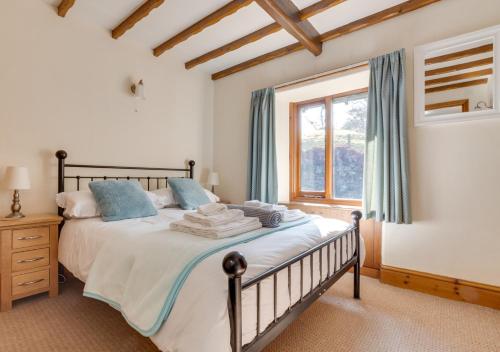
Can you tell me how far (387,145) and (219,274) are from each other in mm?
2139

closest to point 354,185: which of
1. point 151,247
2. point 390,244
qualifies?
point 390,244

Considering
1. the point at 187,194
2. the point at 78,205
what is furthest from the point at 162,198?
the point at 78,205

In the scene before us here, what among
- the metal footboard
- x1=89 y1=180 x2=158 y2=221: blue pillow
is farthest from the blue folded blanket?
x1=89 y1=180 x2=158 y2=221: blue pillow

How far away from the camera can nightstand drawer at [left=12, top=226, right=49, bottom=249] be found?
2.07 metres

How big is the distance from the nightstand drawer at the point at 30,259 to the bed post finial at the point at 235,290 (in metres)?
2.02

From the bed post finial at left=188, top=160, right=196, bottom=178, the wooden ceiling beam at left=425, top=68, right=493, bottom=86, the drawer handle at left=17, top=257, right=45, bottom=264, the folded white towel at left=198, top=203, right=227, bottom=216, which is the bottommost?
the drawer handle at left=17, top=257, right=45, bottom=264

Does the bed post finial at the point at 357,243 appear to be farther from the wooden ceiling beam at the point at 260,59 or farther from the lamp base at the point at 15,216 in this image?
the lamp base at the point at 15,216

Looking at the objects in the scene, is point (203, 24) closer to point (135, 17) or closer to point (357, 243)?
point (135, 17)

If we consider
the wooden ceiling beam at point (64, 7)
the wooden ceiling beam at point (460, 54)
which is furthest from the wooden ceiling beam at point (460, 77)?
the wooden ceiling beam at point (64, 7)

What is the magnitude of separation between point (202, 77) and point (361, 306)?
3.57 meters

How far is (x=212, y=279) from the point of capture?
1096 millimetres

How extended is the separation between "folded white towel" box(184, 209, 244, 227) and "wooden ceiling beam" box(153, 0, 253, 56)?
184 cm

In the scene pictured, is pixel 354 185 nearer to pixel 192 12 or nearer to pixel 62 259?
pixel 192 12

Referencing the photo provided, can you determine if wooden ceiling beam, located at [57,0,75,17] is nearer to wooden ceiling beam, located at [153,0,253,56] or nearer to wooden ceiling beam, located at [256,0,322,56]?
wooden ceiling beam, located at [153,0,253,56]
